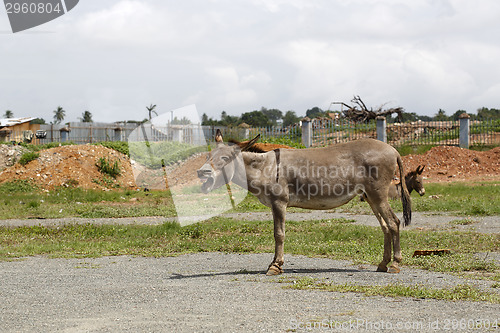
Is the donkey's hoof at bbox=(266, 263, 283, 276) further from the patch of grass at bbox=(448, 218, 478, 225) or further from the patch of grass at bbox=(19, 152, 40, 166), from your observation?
the patch of grass at bbox=(19, 152, 40, 166)

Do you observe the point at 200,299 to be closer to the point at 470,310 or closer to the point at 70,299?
the point at 70,299

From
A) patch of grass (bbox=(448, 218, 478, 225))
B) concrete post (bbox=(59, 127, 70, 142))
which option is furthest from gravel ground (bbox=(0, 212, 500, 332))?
concrete post (bbox=(59, 127, 70, 142))

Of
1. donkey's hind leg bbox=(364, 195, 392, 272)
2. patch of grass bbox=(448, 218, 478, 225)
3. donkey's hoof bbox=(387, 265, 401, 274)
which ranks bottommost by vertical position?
patch of grass bbox=(448, 218, 478, 225)

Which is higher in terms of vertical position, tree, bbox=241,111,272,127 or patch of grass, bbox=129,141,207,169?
tree, bbox=241,111,272,127

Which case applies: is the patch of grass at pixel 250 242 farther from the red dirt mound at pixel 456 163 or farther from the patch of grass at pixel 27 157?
the red dirt mound at pixel 456 163

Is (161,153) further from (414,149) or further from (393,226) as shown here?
(393,226)

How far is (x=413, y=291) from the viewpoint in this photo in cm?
764

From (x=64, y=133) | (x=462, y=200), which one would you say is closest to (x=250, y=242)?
(x=462, y=200)

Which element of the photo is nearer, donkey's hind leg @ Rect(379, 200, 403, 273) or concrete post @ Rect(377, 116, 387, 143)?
donkey's hind leg @ Rect(379, 200, 403, 273)

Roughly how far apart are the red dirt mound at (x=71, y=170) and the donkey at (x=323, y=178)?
20.3m

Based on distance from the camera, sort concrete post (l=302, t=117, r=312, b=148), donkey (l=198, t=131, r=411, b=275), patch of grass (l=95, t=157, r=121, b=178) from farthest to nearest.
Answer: concrete post (l=302, t=117, r=312, b=148) < patch of grass (l=95, t=157, r=121, b=178) < donkey (l=198, t=131, r=411, b=275)

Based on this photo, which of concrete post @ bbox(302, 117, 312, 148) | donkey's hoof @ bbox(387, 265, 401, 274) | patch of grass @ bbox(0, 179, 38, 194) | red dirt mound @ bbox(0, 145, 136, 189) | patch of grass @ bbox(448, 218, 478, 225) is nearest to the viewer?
donkey's hoof @ bbox(387, 265, 401, 274)

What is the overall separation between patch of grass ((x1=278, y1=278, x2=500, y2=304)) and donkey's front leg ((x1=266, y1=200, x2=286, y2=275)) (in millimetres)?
919

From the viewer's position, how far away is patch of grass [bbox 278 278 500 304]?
24.1 ft
